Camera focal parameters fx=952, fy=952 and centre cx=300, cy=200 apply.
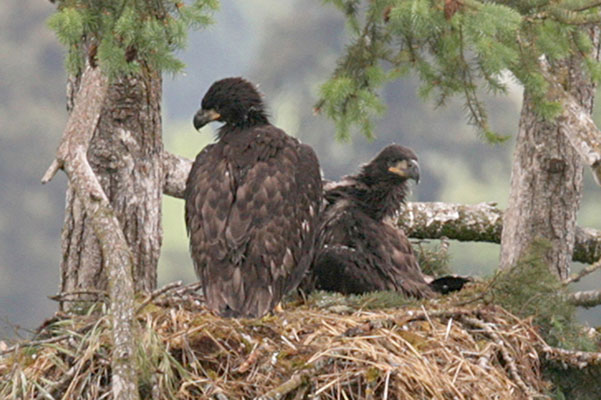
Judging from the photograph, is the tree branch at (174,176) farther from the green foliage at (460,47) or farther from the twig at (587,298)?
the twig at (587,298)

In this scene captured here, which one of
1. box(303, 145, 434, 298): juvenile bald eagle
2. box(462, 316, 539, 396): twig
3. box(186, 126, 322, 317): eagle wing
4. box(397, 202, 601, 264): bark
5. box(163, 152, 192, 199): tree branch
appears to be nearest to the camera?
box(462, 316, 539, 396): twig

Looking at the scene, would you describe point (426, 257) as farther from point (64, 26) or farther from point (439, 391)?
point (64, 26)

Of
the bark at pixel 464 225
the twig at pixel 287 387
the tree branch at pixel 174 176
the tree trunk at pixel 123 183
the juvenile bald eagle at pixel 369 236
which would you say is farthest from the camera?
the bark at pixel 464 225

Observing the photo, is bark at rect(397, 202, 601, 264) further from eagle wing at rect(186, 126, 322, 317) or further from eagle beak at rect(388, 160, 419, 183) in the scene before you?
eagle wing at rect(186, 126, 322, 317)

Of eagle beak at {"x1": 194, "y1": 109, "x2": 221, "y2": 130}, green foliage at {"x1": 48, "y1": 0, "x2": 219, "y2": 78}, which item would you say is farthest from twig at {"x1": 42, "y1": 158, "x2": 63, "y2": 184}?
eagle beak at {"x1": 194, "y1": 109, "x2": 221, "y2": 130}

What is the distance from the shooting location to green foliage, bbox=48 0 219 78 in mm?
5086

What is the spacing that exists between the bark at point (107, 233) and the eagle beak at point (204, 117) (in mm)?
1424

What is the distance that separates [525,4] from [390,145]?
1.82m

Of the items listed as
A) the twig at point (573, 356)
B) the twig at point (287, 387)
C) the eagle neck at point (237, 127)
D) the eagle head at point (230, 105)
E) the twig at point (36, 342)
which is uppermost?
the eagle head at point (230, 105)

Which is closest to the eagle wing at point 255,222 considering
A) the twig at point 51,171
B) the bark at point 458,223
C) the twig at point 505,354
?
the twig at point 505,354

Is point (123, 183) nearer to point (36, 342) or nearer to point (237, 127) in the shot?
point (237, 127)

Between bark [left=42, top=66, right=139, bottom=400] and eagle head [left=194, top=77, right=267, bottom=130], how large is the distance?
145 centimetres

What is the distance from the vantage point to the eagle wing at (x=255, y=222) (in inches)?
226

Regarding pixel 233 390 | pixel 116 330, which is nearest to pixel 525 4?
pixel 233 390
